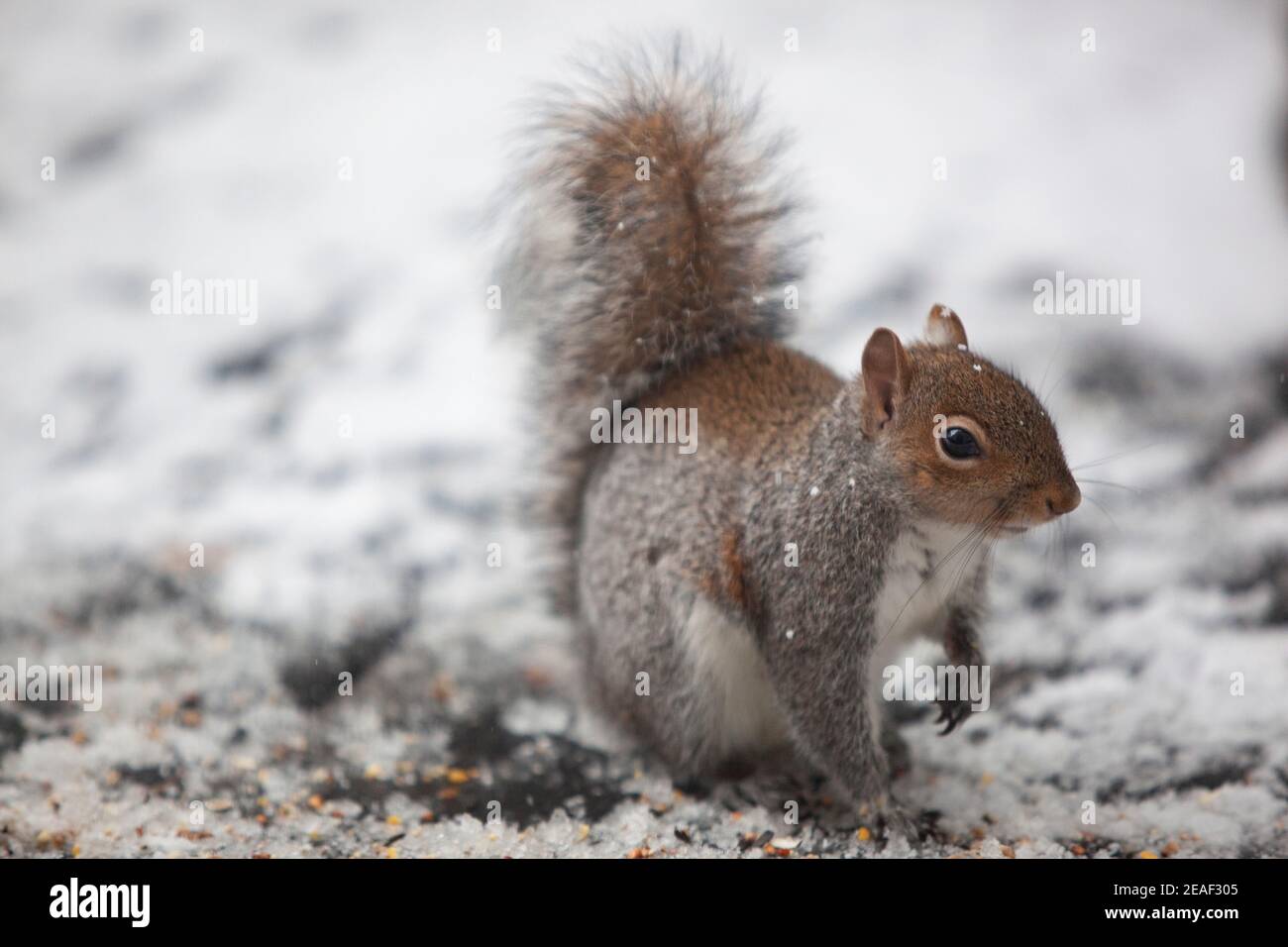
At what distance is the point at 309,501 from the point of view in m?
2.61

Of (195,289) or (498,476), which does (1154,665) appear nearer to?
(498,476)

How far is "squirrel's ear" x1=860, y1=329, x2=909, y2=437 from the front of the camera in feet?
4.78

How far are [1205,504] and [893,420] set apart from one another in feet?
3.78

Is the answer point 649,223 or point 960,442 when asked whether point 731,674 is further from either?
point 649,223

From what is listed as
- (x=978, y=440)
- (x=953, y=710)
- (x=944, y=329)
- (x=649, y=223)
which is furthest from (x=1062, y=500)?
(x=649, y=223)

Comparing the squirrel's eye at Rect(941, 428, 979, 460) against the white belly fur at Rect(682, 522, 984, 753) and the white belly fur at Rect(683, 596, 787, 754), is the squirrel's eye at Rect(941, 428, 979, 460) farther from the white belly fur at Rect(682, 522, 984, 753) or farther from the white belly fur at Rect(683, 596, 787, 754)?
the white belly fur at Rect(683, 596, 787, 754)

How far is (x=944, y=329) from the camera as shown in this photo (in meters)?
1.63

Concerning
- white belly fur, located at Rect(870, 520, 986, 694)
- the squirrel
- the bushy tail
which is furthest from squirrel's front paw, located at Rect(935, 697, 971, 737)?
the bushy tail

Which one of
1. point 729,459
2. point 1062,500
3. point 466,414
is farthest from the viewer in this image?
point 466,414

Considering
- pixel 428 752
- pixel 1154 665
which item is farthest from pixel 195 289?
pixel 1154 665

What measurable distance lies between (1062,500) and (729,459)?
1.60 ft

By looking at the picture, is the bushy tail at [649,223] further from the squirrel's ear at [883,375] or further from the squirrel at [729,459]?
the squirrel's ear at [883,375]
